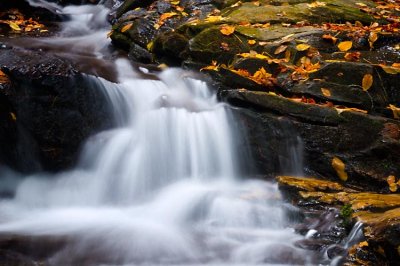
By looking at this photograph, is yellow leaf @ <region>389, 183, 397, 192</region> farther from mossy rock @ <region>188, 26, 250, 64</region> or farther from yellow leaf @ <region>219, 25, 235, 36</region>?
yellow leaf @ <region>219, 25, 235, 36</region>

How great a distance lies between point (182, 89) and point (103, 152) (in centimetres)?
169

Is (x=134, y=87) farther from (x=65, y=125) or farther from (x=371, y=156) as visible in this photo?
(x=371, y=156)

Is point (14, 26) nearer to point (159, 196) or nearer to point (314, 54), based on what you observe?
point (159, 196)

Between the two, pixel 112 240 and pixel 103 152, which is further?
pixel 103 152

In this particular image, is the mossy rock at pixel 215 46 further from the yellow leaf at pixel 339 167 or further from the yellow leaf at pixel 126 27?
the yellow leaf at pixel 339 167

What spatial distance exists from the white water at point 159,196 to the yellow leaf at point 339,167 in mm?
856

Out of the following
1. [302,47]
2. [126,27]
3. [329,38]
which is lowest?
[126,27]

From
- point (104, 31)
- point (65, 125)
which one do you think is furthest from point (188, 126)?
point (104, 31)

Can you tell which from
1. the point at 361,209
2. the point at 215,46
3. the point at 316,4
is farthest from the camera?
the point at 316,4

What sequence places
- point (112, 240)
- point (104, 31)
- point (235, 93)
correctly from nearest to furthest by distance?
point (112, 240)
point (235, 93)
point (104, 31)

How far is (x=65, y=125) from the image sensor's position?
17.8 feet

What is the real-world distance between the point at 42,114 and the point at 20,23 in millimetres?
4827

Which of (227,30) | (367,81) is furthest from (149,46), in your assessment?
(367,81)

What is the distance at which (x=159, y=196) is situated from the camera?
5.30m
